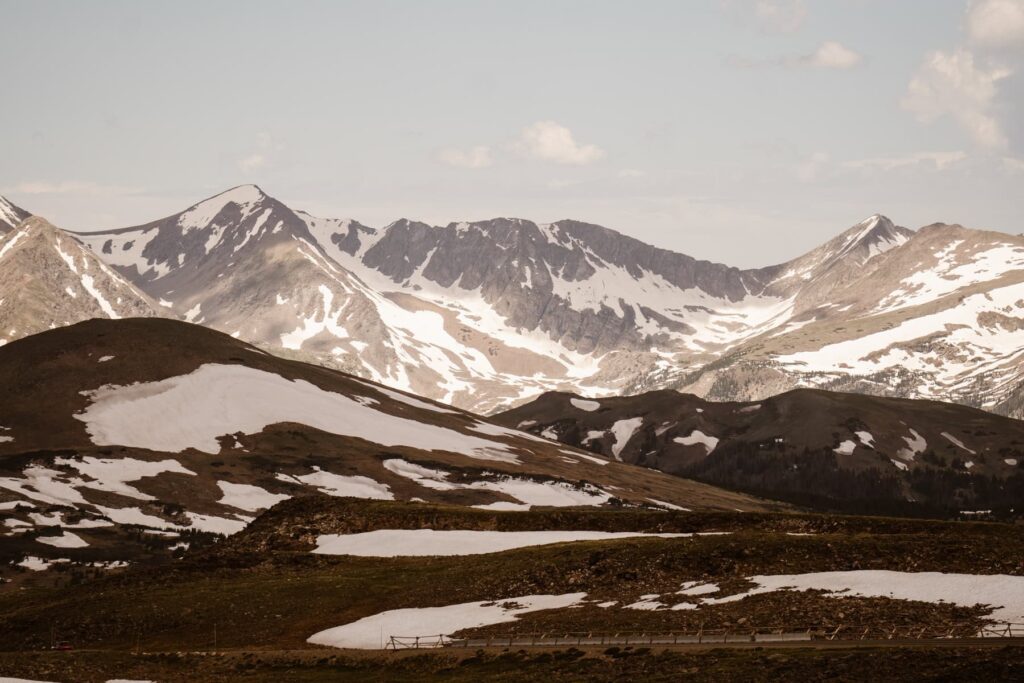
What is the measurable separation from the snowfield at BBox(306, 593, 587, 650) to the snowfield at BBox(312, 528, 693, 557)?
20.6 meters

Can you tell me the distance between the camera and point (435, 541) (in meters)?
100

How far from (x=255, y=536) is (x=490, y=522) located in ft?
70.5

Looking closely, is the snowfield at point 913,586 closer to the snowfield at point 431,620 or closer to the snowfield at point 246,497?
the snowfield at point 431,620

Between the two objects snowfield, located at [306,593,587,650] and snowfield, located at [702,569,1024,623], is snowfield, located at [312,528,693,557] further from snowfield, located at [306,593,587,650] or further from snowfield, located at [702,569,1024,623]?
snowfield, located at [702,569,1024,623]

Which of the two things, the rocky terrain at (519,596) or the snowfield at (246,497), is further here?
the snowfield at (246,497)

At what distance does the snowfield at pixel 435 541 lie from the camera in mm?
97125

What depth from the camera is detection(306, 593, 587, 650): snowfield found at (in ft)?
224

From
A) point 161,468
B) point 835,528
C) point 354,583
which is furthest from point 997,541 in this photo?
point 161,468

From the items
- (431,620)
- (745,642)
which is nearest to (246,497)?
(431,620)

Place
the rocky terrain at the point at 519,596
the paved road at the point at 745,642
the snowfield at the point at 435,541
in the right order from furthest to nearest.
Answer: the snowfield at the point at 435,541 < the rocky terrain at the point at 519,596 < the paved road at the point at 745,642

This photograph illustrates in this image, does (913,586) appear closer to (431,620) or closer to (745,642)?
(745,642)

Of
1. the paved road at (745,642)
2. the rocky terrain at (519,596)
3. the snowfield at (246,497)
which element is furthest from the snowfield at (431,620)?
the snowfield at (246,497)

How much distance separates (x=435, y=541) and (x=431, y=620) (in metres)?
29.2

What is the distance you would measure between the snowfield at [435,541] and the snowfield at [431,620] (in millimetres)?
20591
